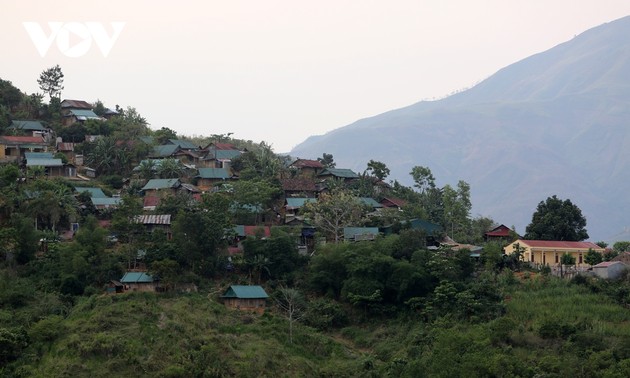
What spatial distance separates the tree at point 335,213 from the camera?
4256cm

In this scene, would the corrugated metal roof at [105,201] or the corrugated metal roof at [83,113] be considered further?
the corrugated metal roof at [83,113]

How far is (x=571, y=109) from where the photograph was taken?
18900 centimetres

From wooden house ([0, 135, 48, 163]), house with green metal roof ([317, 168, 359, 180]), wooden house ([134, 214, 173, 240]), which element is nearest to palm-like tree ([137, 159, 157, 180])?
wooden house ([0, 135, 48, 163])

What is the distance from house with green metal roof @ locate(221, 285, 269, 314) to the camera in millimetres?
35562

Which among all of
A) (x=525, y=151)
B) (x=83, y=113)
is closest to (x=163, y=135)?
(x=83, y=113)

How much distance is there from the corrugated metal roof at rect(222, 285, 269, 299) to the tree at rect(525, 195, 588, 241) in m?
13.7

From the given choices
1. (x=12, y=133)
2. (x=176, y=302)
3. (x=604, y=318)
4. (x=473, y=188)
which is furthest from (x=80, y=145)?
(x=473, y=188)

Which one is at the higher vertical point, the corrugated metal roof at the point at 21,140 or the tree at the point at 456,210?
the corrugated metal roof at the point at 21,140

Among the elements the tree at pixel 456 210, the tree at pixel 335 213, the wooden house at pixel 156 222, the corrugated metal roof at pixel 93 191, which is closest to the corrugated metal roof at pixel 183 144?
the corrugated metal roof at pixel 93 191

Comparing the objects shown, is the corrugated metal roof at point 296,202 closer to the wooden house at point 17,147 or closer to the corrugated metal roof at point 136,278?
the corrugated metal roof at point 136,278

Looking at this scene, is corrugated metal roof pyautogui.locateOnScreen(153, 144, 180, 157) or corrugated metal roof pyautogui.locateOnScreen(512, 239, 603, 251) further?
corrugated metal roof pyautogui.locateOnScreen(153, 144, 180, 157)

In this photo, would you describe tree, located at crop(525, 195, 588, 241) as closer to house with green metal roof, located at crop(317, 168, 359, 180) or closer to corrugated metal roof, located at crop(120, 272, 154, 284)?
house with green metal roof, located at crop(317, 168, 359, 180)

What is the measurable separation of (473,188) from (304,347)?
124 metres

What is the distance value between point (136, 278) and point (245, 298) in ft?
13.9
